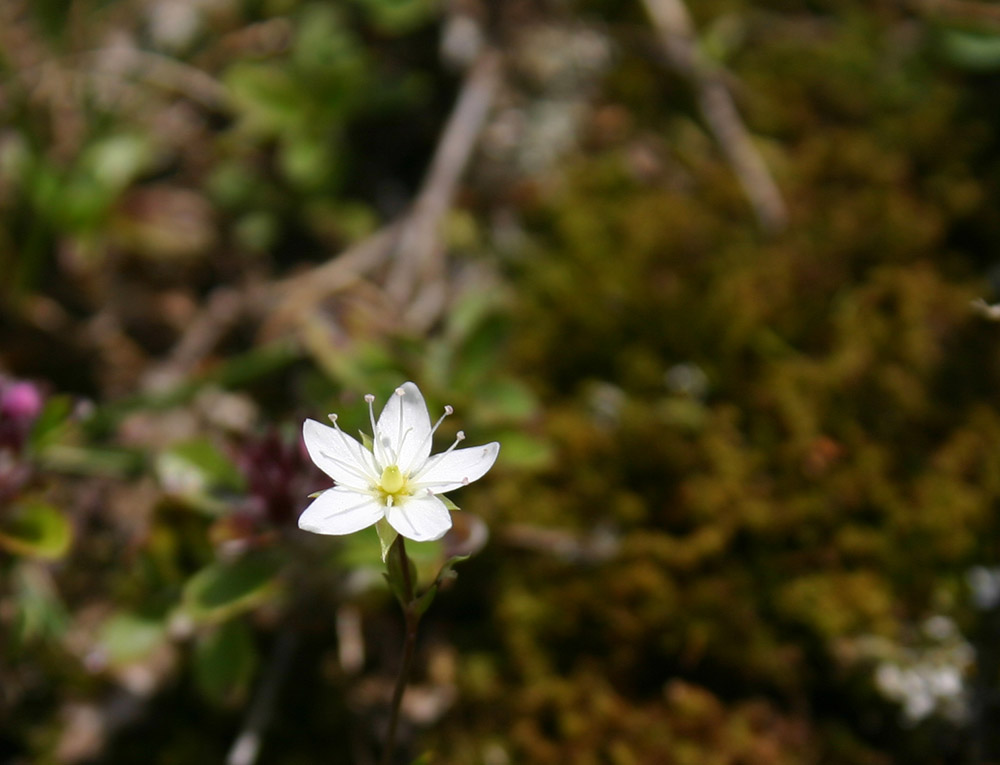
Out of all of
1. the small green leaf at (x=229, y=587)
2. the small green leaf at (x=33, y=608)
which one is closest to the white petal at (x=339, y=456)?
the small green leaf at (x=229, y=587)

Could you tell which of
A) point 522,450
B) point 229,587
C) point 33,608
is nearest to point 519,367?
point 522,450

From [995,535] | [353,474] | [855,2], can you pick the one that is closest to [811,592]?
[995,535]

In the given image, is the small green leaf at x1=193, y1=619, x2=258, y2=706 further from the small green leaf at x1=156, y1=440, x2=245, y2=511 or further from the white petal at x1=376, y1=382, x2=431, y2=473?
the white petal at x1=376, y1=382, x2=431, y2=473

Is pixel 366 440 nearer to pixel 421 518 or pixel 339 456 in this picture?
Result: pixel 339 456

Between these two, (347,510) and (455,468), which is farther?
(455,468)

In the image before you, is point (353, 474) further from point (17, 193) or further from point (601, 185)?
point (17, 193)
